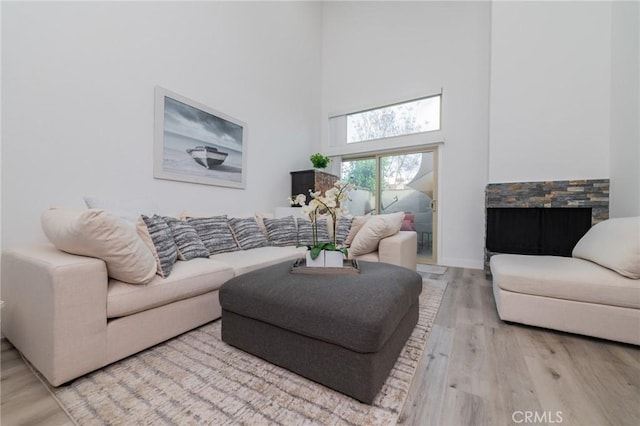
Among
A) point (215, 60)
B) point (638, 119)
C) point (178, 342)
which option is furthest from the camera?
point (215, 60)

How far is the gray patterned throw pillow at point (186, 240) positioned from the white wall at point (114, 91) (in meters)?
0.62

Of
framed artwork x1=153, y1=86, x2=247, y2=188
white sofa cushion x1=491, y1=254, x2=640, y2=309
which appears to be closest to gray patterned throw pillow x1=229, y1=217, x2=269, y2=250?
framed artwork x1=153, y1=86, x2=247, y2=188

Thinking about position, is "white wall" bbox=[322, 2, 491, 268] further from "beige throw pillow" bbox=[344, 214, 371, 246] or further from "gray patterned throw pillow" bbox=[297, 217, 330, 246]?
"gray patterned throw pillow" bbox=[297, 217, 330, 246]

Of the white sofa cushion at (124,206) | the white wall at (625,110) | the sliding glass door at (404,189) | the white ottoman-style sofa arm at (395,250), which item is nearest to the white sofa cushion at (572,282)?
the white ottoman-style sofa arm at (395,250)

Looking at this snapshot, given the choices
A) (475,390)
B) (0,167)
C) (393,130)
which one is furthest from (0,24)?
(393,130)

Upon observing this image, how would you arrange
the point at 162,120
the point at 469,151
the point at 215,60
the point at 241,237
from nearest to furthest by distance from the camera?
the point at 162,120
the point at 241,237
the point at 215,60
the point at 469,151

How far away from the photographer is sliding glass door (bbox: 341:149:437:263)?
4.07 meters

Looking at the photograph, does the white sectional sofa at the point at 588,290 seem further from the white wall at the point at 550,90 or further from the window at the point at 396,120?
the window at the point at 396,120

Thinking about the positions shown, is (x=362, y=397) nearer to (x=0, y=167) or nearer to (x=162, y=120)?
(x=0, y=167)

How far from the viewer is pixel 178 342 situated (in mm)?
1521

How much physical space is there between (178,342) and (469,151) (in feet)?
13.6

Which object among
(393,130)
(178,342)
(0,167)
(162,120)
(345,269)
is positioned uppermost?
(393,130)

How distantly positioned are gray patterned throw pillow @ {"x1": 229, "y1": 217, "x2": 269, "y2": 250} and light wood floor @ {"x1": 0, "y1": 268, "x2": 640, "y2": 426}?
1.58m

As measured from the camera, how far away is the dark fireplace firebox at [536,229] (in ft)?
9.08
